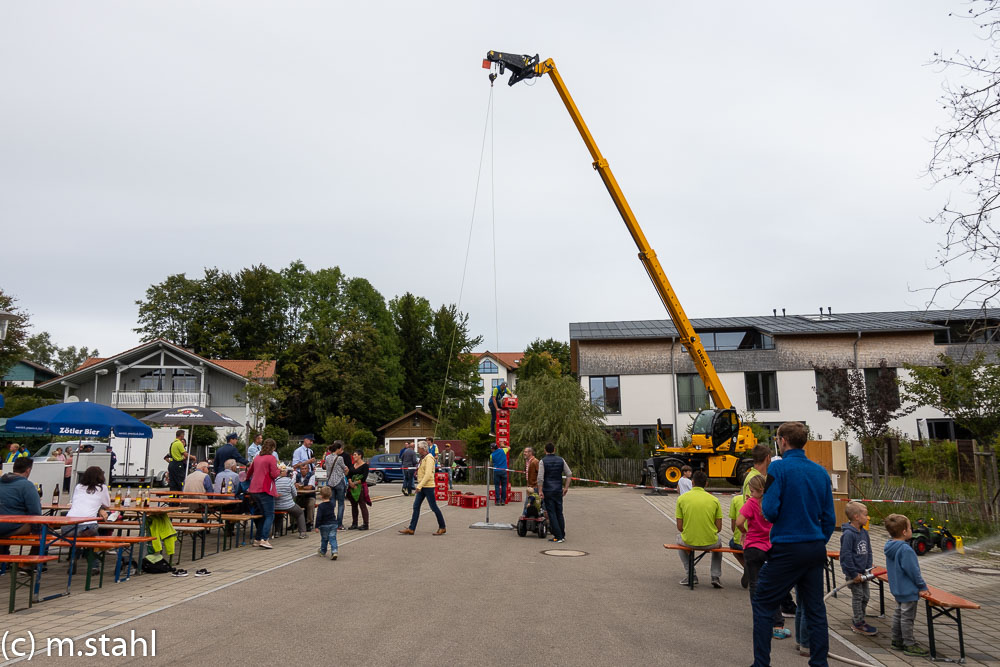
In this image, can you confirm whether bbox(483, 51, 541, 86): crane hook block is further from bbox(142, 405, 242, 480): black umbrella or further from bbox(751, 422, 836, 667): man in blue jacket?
bbox(751, 422, 836, 667): man in blue jacket

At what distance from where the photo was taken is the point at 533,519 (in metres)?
13.5

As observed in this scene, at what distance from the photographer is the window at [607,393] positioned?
36.7m

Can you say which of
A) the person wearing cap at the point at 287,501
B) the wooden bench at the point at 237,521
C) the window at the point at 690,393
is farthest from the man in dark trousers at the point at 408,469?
the window at the point at 690,393

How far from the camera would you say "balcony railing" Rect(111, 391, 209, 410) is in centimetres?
4406

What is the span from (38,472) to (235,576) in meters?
8.98

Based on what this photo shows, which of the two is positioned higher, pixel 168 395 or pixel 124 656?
pixel 168 395

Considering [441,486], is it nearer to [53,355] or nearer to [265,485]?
[265,485]

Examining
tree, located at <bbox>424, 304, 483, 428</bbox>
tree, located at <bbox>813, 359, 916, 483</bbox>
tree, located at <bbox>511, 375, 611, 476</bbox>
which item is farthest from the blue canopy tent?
tree, located at <bbox>424, 304, 483, 428</bbox>

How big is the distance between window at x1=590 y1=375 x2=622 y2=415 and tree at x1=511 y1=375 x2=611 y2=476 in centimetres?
541

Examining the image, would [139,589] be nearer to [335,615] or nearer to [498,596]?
[335,615]

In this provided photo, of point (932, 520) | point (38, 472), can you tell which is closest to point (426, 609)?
point (932, 520)

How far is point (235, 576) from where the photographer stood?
29.2ft

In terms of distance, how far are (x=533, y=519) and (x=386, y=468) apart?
68.4ft

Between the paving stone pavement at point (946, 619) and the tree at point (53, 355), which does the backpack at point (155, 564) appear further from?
the tree at point (53, 355)
